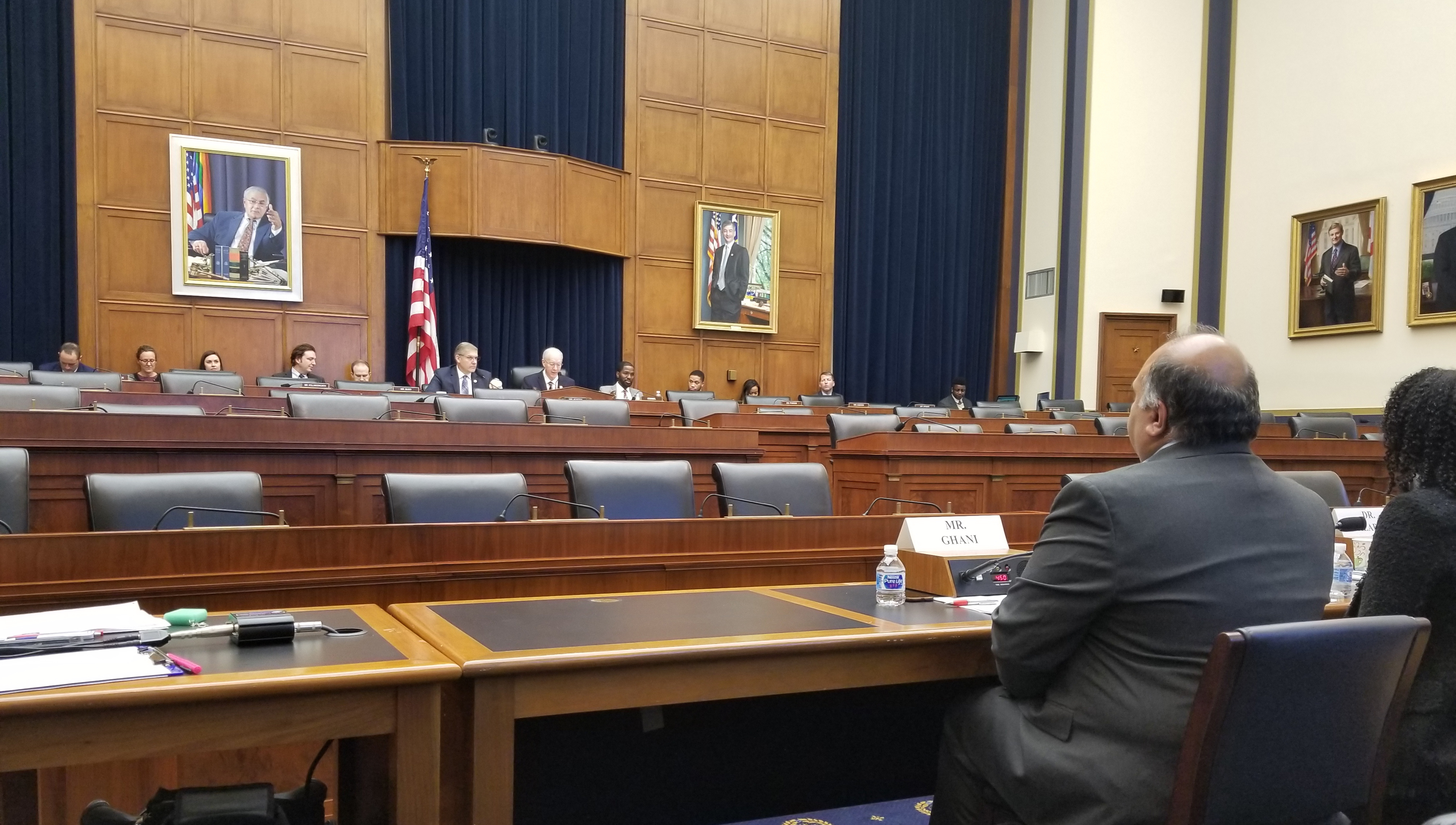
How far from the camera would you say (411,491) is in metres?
3.06

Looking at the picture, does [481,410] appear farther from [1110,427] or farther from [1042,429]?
[1110,427]

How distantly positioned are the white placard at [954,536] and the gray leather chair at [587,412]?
2.95 metres

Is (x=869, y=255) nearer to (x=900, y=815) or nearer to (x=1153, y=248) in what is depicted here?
(x=1153, y=248)

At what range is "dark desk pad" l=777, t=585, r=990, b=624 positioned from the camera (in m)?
1.93

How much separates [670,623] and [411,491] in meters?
1.51

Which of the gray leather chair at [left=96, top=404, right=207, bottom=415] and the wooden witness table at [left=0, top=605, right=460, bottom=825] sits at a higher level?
the gray leather chair at [left=96, top=404, right=207, bottom=415]

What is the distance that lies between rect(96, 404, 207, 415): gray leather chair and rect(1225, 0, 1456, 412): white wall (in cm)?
908

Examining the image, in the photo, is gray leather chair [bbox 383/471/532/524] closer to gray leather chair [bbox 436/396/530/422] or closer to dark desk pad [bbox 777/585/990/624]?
dark desk pad [bbox 777/585/990/624]

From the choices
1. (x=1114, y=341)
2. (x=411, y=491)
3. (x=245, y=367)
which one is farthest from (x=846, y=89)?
(x=411, y=491)

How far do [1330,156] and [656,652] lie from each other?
11.3m

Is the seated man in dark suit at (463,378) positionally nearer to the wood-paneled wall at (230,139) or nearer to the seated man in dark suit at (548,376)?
the seated man in dark suit at (548,376)

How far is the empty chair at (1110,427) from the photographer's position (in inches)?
268

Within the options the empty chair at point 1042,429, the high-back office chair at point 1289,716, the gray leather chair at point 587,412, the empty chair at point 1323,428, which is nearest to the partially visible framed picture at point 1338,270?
the empty chair at point 1323,428

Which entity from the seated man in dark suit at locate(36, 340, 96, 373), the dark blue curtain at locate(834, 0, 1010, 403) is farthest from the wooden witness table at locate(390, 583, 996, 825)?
the dark blue curtain at locate(834, 0, 1010, 403)
